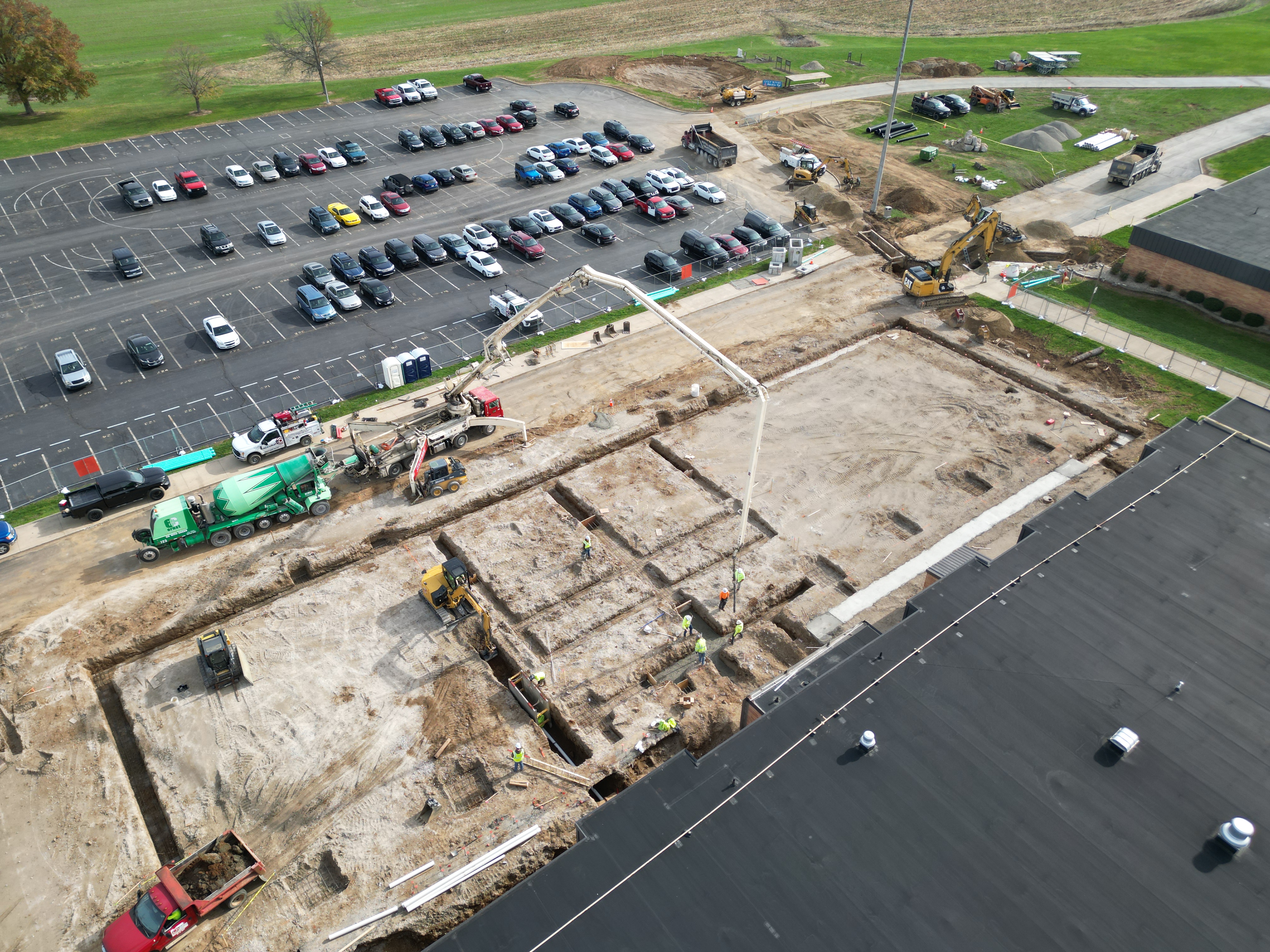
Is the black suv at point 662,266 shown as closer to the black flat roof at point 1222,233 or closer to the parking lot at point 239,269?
the parking lot at point 239,269

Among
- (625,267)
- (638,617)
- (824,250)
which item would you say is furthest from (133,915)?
(824,250)

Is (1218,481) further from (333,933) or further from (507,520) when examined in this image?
(333,933)

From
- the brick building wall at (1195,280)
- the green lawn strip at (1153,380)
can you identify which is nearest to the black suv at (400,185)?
the green lawn strip at (1153,380)

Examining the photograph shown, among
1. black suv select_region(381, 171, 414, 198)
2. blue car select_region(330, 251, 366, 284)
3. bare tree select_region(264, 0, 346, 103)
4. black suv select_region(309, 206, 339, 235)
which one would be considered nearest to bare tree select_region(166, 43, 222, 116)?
bare tree select_region(264, 0, 346, 103)

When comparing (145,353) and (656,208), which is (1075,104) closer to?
Answer: (656,208)

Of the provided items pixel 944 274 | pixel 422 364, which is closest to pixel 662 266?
pixel 944 274

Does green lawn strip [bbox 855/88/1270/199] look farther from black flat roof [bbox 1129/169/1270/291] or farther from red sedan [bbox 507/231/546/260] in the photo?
red sedan [bbox 507/231/546/260]
